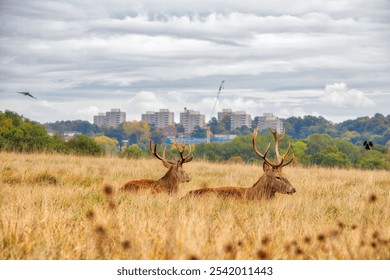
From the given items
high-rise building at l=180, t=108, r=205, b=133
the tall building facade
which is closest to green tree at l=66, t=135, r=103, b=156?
high-rise building at l=180, t=108, r=205, b=133

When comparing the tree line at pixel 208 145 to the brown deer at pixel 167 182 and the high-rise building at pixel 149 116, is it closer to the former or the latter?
the brown deer at pixel 167 182

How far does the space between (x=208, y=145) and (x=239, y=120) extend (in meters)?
61.3

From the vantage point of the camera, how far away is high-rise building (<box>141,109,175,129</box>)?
136750 millimetres

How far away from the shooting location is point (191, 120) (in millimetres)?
119562

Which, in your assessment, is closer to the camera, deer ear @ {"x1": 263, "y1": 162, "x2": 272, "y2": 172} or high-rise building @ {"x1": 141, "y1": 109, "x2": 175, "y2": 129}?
deer ear @ {"x1": 263, "y1": 162, "x2": 272, "y2": 172}

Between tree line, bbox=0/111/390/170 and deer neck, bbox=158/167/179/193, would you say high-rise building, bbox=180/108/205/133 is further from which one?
deer neck, bbox=158/167/179/193

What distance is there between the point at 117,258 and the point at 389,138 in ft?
336

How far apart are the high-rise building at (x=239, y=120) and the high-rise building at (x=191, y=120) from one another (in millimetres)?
5718

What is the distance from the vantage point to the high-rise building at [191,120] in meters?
111

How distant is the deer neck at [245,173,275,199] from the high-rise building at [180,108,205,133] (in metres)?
96.1

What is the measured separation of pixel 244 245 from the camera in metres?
5.64
